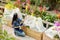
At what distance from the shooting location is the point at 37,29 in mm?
2738

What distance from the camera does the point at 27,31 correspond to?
2.79m

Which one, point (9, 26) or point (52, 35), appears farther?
point (9, 26)

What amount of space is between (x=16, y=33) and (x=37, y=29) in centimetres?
38

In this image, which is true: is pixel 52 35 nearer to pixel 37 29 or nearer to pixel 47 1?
pixel 37 29

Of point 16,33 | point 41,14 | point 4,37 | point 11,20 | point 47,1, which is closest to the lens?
point 4,37

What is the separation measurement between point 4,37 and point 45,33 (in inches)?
59.0

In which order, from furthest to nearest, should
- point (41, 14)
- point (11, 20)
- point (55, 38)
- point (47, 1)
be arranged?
point (47, 1) < point (41, 14) < point (11, 20) < point (55, 38)

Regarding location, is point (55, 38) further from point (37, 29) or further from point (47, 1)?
point (47, 1)

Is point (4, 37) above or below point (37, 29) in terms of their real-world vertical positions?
above

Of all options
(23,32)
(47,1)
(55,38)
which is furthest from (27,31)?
(47,1)

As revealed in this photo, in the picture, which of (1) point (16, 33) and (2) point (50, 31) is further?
(1) point (16, 33)

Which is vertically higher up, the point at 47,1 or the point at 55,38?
the point at 47,1

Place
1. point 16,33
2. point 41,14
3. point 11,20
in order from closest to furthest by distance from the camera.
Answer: point 16,33 → point 11,20 → point 41,14

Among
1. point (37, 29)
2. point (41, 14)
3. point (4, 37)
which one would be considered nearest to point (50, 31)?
point (37, 29)
